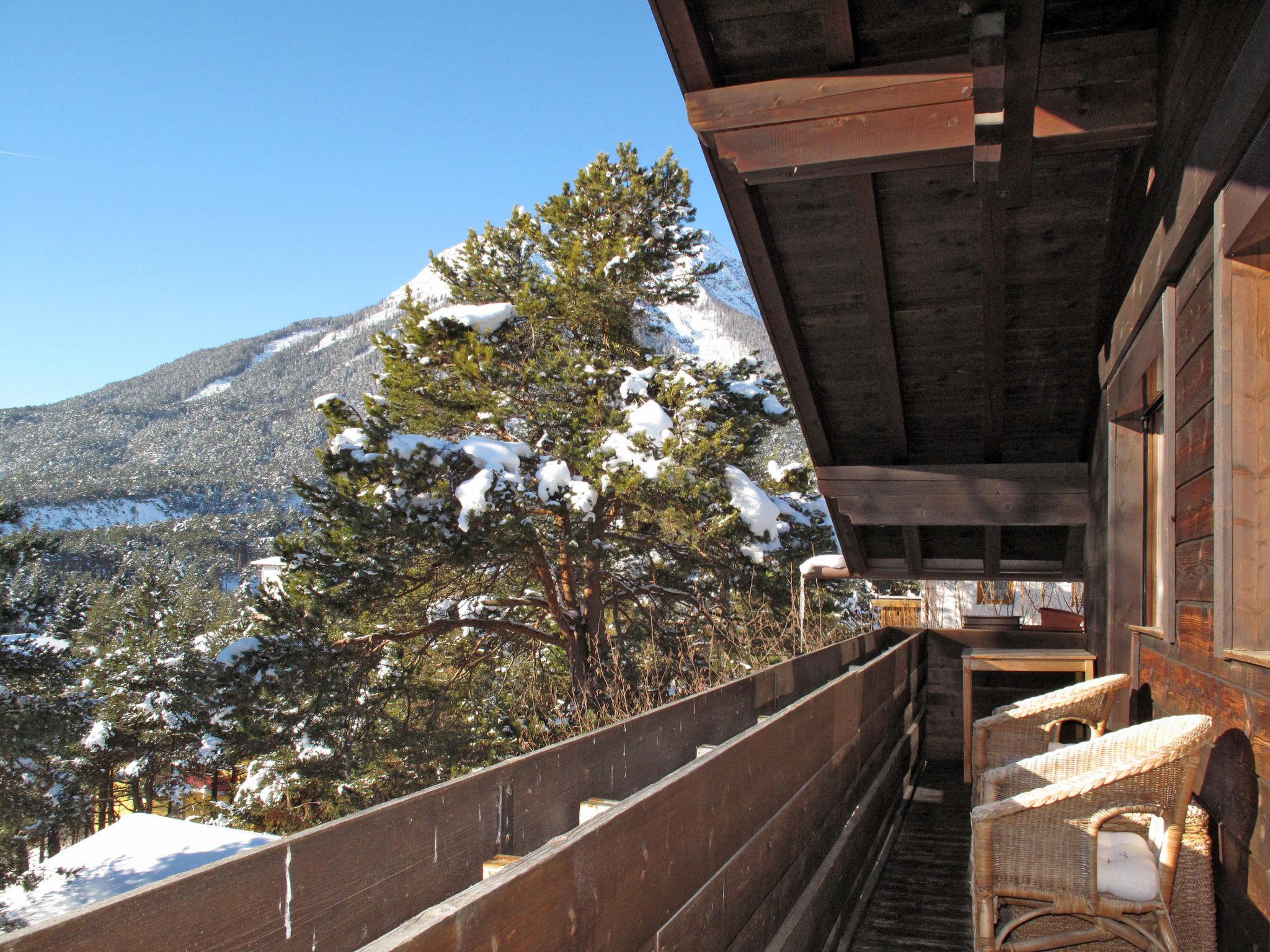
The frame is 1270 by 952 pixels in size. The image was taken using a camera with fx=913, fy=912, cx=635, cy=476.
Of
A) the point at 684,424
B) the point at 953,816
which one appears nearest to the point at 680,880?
the point at 953,816

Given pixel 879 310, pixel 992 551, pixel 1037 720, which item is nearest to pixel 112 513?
pixel 992 551

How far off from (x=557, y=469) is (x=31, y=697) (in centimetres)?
696

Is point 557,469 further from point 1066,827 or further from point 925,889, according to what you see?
point 1066,827

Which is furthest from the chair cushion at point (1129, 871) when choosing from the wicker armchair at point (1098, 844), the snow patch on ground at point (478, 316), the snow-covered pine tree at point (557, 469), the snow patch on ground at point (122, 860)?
the snow patch on ground at point (122, 860)

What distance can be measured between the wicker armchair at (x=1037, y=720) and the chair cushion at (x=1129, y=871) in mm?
795

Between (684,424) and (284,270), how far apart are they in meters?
43.9

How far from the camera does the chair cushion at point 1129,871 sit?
6.59 ft

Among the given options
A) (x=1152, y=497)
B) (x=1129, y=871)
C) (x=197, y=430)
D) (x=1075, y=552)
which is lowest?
(x=1129, y=871)

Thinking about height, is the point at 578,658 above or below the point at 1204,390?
below

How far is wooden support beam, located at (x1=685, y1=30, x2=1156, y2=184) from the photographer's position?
264cm

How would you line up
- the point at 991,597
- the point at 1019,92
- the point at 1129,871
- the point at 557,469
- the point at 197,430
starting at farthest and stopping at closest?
the point at 197,430
the point at 991,597
the point at 557,469
the point at 1019,92
the point at 1129,871

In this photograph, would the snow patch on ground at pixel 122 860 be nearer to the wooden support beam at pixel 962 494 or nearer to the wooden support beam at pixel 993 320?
the wooden support beam at pixel 962 494

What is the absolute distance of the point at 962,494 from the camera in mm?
5129

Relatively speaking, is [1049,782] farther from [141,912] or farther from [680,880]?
[141,912]
